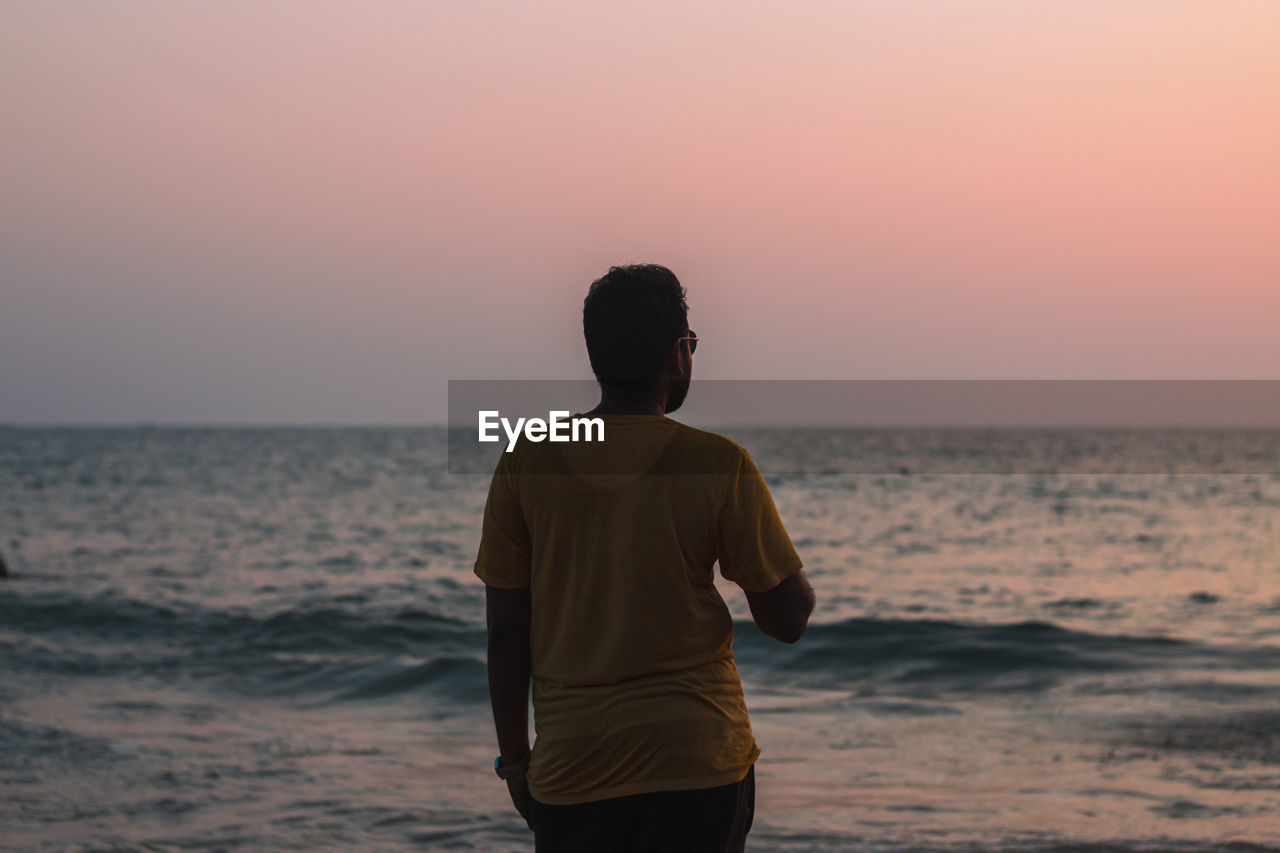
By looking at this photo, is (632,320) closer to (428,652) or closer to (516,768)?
(516,768)

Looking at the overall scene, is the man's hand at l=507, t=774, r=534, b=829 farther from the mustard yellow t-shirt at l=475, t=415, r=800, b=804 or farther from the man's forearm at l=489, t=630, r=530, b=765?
the mustard yellow t-shirt at l=475, t=415, r=800, b=804

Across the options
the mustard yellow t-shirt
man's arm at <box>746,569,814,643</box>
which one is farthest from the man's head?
man's arm at <box>746,569,814,643</box>

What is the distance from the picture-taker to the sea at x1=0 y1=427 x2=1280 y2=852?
632cm

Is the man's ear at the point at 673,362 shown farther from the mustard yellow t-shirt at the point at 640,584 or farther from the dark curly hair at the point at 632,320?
the mustard yellow t-shirt at the point at 640,584

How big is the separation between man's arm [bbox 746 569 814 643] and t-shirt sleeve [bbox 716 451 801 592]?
0.03 metres

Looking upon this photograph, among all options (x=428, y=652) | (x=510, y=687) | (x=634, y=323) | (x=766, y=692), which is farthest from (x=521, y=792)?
(x=428, y=652)

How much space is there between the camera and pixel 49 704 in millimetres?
9359

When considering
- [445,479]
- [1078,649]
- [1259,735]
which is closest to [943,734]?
[1259,735]

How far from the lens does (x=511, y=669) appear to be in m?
2.40

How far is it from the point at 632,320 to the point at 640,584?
0.53 meters

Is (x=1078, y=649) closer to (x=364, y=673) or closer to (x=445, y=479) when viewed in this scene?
(x=364, y=673)

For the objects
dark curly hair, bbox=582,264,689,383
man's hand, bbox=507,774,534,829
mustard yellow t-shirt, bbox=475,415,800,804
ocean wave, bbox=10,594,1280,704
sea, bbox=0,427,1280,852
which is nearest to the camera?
mustard yellow t-shirt, bbox=475,415,800,804

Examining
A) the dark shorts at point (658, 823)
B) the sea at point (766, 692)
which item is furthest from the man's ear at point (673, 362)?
the sea at point (766, 692)

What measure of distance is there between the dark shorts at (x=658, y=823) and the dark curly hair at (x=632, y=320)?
0.85 metres
